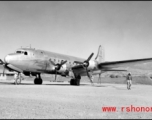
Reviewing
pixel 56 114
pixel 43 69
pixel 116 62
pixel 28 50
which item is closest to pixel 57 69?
pixel 43 69

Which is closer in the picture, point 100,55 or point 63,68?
point 63,68

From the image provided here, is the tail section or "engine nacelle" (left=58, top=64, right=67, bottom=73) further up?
the tail section

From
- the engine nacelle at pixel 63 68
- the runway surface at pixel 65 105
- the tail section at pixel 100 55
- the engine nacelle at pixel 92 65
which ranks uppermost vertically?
the tail section at pixel 100 55

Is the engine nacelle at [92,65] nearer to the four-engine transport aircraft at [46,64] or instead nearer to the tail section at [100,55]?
the four-engine transport aircraft at [46,64]

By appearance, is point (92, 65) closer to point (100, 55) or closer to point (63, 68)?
point (63, 68)

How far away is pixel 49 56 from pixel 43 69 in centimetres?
165

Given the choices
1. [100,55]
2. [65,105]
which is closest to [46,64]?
[100,55]

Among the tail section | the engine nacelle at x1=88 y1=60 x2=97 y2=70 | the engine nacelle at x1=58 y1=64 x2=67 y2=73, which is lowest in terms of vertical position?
the engine nacelle at x1=58 y1=64 x2=67 y2=73

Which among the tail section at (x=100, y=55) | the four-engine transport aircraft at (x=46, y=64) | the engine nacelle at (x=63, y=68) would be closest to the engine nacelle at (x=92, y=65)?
the four-engine transport aircraft at (x=46, y=64)

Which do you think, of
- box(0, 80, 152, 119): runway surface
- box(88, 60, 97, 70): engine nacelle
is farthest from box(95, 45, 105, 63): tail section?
box(0, 80, 152, 119): runway surface

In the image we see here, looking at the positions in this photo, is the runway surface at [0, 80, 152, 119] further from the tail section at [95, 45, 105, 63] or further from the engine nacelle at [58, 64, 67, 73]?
the tail section at [95, 45, 105, 63]

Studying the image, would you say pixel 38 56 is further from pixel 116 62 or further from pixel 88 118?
pixel 88 118

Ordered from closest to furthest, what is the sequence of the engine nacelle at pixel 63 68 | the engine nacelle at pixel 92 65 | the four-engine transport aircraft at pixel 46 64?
the four-engine transport aircraft at pixel 46 64 → the engine nacelle at pixel 63 68 → the engine nacelle at pixel 92 65

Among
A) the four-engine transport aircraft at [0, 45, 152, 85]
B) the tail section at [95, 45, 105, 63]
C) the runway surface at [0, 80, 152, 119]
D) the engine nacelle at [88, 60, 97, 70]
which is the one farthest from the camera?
the tail section at [95, 45, 105, 63]
